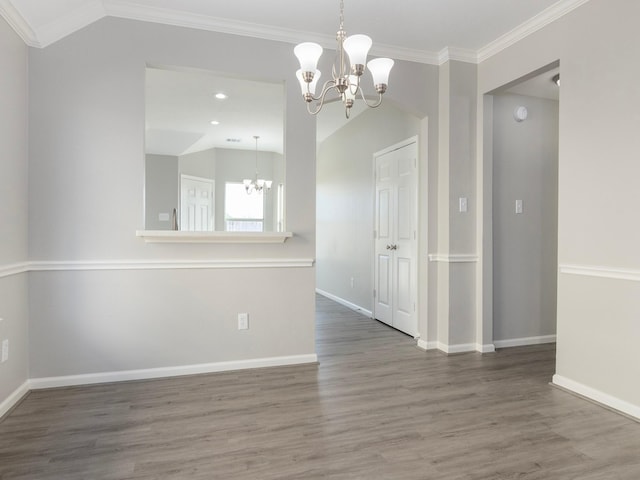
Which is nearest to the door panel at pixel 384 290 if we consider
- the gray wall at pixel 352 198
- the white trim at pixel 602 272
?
the gray wall at pixel 352 198

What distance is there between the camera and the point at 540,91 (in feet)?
12.6

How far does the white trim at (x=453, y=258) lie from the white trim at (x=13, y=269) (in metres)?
3.09

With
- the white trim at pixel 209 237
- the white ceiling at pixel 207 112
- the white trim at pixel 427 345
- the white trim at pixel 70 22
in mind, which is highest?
the white ceiling at pixel 207 112

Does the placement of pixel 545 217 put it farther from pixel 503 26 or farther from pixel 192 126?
pixel 192 126

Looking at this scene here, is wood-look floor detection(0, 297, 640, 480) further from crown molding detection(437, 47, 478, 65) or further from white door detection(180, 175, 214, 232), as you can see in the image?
white door detection(180, 175, 214, 232)

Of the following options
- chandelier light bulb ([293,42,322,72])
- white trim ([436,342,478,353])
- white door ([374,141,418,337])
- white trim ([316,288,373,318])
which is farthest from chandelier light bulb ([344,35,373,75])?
white trim ([316,288,373,318])

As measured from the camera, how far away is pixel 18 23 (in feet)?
8.23

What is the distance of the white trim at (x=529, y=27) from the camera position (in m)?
2.78

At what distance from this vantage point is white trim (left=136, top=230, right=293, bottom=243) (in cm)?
288

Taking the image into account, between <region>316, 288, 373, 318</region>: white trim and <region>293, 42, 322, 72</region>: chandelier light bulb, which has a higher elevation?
<region>293, 42, 322, 72</region>: chandelier light bulb

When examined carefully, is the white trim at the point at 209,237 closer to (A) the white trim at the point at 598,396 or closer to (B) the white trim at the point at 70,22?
(B) the white trim at the point at 70,22

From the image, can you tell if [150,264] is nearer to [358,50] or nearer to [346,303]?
[358,50]

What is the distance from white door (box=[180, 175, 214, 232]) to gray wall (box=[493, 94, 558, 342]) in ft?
18.1

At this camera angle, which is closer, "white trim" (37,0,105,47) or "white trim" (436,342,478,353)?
"white trim" (37,0,105,47)
